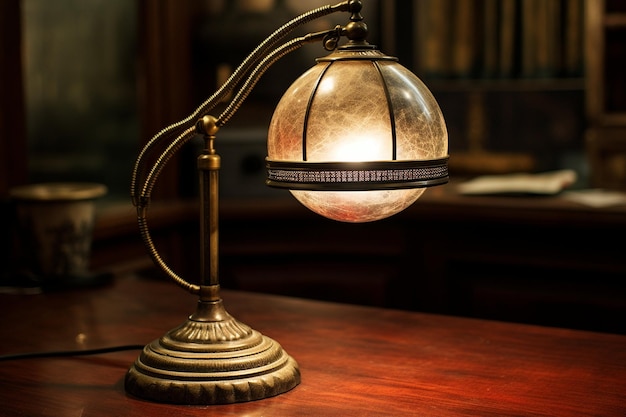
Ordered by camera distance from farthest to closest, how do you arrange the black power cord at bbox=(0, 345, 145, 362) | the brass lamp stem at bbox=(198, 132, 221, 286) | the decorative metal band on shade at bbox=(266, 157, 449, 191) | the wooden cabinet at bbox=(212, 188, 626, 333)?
the wooden cabinet at bbox=(212, 188, 626, 333) < the black power cord at bbox=(0, 345, 145, 362) < the brass lamp stem at bbox=(198, 132, 221, 286) < the decorative metal band on shade at bbox=(266, 157, 449, 191)

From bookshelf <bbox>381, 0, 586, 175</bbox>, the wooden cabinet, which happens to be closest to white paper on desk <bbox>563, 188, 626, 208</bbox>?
the wooden cabinet

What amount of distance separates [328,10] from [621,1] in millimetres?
3568

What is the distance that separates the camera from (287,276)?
3055 millimetres

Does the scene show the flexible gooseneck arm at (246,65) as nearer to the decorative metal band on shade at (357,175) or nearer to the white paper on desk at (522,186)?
the decorative metal band on shade at (357,175)

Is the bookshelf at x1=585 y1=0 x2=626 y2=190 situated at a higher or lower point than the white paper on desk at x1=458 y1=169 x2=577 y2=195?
higher

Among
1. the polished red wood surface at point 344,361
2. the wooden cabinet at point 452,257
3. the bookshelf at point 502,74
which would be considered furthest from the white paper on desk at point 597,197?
the bookshelf at point 502,74

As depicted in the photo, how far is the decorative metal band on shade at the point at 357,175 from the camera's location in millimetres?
1133

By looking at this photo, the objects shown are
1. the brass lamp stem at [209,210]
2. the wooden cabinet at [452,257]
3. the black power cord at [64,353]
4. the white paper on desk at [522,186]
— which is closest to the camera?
the brass lamp stem at [209,210]

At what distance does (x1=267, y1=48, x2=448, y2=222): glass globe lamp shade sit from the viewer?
114cm

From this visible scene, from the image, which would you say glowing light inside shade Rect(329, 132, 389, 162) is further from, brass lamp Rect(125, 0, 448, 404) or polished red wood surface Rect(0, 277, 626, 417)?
polished red wood surface Rect(0, 277, 626, 417)

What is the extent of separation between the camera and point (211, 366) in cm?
125

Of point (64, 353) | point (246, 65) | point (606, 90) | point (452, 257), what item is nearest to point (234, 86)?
point (246, 65)

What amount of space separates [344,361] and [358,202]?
337mm

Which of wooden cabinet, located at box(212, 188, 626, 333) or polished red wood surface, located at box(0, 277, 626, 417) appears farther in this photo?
wooden cabinet, located at box(212, 188, 626, 333)
